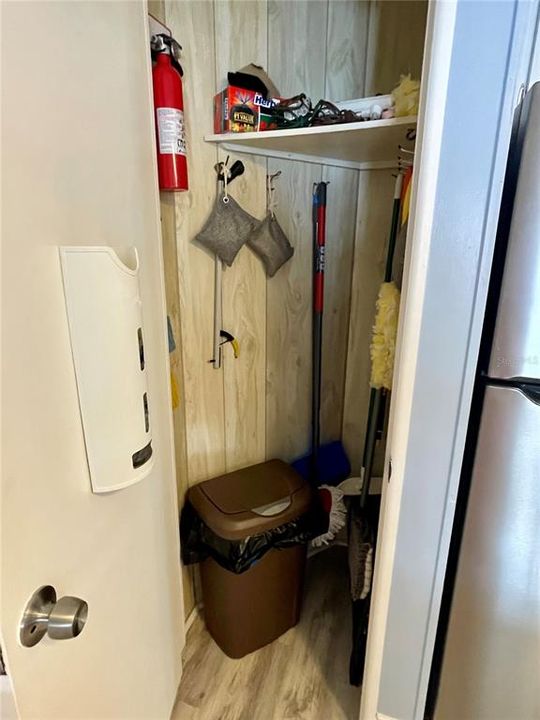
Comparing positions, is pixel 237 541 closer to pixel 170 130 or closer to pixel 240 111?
pixel 170 130

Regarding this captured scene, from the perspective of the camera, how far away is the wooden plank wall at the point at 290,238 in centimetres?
134

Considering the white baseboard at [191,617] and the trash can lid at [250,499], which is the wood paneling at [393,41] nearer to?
the trash can lid at [250,499]

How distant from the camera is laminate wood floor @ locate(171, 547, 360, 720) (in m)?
1.42

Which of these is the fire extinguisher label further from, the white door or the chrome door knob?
the chrome door knob

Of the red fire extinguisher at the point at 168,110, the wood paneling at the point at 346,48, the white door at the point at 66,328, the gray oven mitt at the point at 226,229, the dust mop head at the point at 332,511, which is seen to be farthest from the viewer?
the dust mop head at the point at 332,511

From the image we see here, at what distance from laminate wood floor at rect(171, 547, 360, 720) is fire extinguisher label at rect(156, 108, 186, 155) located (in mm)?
1678

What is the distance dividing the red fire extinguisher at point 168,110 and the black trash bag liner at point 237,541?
1.08 meters

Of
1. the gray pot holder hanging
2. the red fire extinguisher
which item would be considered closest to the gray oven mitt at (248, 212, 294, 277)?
the gray pot holder hanging

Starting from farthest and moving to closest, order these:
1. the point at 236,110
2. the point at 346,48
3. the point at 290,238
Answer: the point at 290,238, the point at 346,48, the point at 236,110

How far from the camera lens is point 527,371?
34.8 inches

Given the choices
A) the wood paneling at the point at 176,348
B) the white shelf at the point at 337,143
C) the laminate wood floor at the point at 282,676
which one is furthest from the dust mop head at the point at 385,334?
the laminate wood floor at the point at 282,676

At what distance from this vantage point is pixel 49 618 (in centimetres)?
63

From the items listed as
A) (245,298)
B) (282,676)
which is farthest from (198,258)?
(282,676)

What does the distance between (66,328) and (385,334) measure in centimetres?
80
